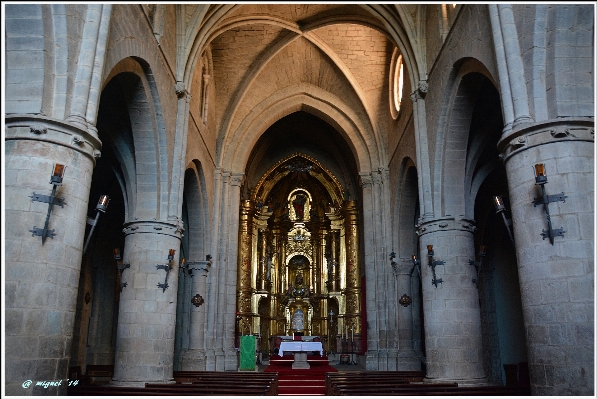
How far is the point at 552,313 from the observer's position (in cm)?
738

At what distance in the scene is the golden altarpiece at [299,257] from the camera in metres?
26.5

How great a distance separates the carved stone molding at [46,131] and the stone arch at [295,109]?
13257 mm

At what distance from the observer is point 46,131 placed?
7496 millimetres

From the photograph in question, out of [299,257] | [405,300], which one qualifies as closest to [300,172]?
[299,257]

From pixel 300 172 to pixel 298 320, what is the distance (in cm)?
831

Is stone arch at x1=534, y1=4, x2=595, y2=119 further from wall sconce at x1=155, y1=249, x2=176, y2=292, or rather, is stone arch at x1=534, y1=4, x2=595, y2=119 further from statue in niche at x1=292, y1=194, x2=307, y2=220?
statue in niche at x1=292, y1=194, x2=307, y2=220

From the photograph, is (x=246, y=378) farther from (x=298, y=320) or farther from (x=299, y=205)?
(x=299, y=205)

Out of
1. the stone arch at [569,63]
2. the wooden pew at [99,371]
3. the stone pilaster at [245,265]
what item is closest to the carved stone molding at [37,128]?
the stone arch at [569,63]

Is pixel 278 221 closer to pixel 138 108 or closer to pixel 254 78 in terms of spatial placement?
pixel 254 78

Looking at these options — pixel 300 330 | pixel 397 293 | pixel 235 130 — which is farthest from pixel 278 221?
pixel 397 293

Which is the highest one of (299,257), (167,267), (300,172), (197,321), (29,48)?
(300,172)

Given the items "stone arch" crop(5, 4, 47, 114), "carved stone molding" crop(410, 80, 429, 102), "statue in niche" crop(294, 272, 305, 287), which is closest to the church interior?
"stone arch" crop(5, 4, 47, 114)

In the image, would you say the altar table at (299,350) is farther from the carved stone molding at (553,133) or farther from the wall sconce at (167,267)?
the carved stone molding at (553,133)

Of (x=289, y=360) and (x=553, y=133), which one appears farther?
(x=289, y=360)
